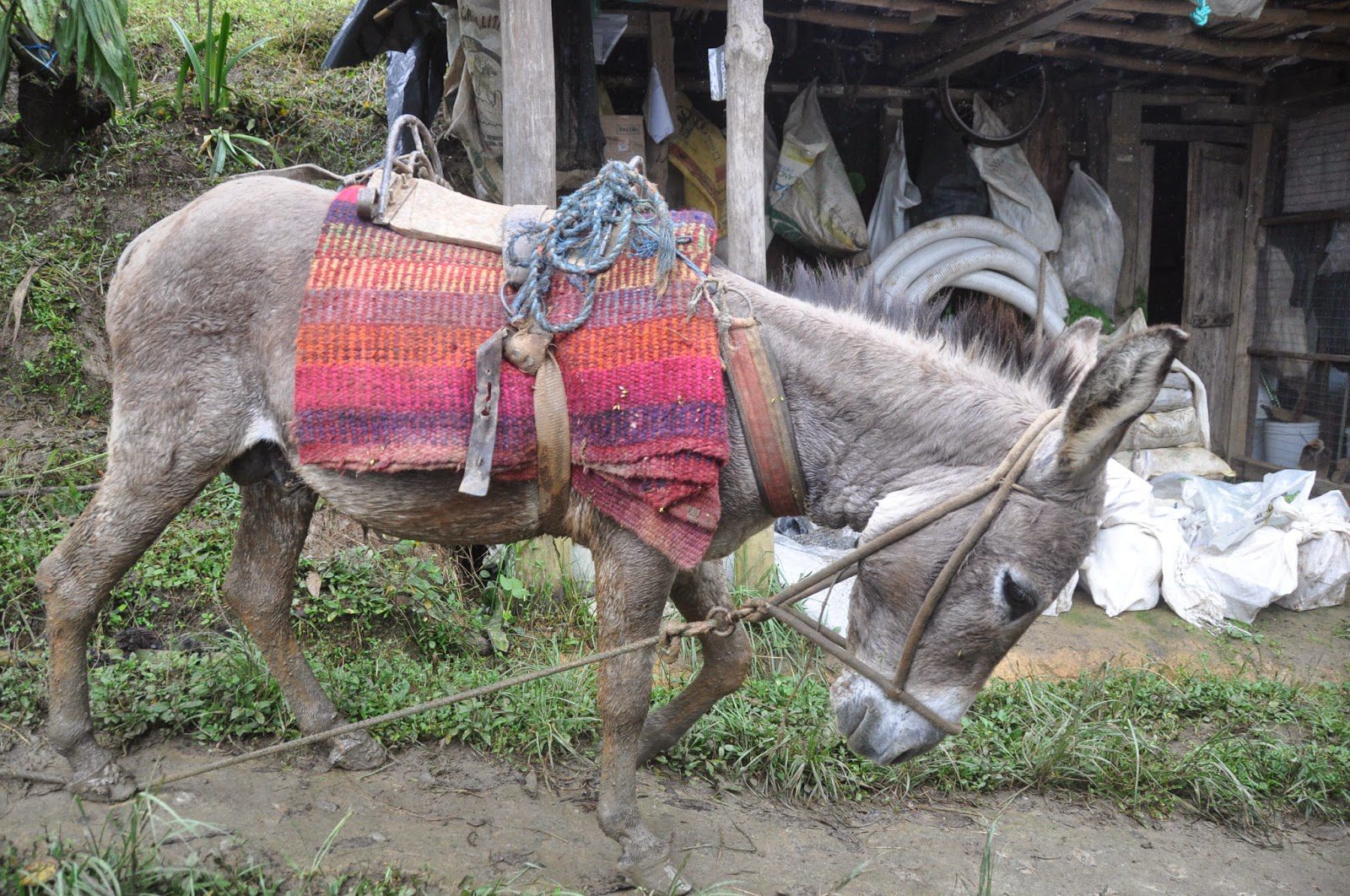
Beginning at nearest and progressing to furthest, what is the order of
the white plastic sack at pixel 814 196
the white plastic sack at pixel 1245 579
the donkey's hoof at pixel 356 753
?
the donkey's hoof at pixel 356 753 < the white plastic sack at pixel 1245 579 < the white plastic sack at pixel 814 196

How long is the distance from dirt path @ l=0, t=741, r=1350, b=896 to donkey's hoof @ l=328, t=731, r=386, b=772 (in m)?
0.04

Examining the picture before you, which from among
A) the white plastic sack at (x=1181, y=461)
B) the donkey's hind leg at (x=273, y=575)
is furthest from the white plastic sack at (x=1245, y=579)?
the donkey's hind leg at (x=273, y=575)

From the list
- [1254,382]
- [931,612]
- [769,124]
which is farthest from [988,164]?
[931,612]

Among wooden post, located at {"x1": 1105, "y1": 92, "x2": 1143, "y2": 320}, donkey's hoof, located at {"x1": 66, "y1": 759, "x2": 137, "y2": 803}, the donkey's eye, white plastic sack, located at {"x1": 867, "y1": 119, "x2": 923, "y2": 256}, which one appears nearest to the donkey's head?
the donkey's eye

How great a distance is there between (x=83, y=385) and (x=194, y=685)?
2.46m

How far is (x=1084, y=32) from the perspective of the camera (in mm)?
5609

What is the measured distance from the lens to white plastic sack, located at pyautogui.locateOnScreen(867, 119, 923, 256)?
6285 millimetres

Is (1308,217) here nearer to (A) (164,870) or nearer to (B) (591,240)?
(B) (591,240)

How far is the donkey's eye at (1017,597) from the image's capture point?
6.79 feet

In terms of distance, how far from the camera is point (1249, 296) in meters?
7.76

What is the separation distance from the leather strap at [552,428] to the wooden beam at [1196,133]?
6965 millimetres

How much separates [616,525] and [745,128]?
230cm

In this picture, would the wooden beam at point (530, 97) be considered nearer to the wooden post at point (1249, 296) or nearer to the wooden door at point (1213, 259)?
the wooden door at point (1213, 259)

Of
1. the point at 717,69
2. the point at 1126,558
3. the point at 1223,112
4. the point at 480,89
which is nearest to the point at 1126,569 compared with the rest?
the point at 1126,558
